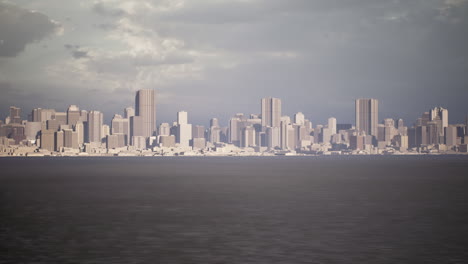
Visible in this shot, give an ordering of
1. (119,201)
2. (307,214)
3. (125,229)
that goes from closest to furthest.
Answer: (125,229)
(307,214)
(119,201)

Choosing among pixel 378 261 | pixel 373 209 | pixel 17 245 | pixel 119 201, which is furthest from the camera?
pixel 119 201

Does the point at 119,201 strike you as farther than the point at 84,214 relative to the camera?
Yes

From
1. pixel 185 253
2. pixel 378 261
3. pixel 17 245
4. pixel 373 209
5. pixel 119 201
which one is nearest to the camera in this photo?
pixel 378 261

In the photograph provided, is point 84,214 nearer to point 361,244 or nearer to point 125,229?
point 125,229

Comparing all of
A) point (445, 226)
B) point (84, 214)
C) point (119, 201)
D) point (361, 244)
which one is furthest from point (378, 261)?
point (119, 201)

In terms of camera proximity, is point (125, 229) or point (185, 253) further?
point (125, 229)

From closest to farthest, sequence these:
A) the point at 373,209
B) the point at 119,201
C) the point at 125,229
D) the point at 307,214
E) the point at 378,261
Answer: the point at 378,261
the point at 125,229
the point at 307,214
the point at 373,209
the point at 119,201

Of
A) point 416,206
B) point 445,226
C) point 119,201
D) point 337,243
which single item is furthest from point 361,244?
point 119,201

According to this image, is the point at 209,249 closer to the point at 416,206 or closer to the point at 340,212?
the point at 340,212
